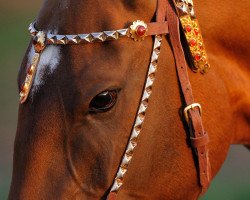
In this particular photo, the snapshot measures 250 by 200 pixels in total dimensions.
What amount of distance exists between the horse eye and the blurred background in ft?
14.0

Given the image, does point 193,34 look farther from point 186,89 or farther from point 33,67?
point 33,67

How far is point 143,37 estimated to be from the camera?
2.00m

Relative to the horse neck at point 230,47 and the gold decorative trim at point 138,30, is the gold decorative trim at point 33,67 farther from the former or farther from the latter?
the horse neck at point 230,47

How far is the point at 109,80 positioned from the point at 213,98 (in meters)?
0.35

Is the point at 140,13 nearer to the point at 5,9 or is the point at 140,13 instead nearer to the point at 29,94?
the point at 29,94

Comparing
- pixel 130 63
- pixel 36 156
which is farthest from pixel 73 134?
pixel 130 63

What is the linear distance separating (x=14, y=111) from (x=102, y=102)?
5.89m

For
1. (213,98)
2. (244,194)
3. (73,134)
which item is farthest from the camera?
(244,194)

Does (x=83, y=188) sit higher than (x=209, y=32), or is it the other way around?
(x=209, y=32)

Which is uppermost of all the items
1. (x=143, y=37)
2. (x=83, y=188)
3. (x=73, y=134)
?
(x=143, y=37)

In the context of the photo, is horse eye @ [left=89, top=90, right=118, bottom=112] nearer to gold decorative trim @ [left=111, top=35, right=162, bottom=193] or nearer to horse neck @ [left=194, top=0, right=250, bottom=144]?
gold decorative trim @ [left=111, top=35, right=162, bottom=193]

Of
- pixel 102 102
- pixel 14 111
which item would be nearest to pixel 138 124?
pixel 102 102

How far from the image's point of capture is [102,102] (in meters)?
1.93

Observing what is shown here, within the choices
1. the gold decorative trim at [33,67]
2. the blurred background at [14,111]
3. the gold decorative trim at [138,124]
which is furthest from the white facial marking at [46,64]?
the blurred background at [14,111]
